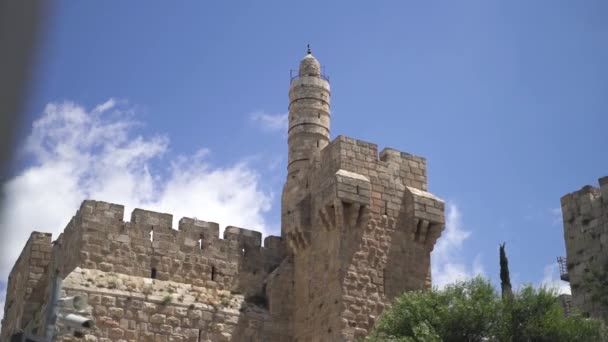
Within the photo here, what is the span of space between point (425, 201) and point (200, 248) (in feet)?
17.2

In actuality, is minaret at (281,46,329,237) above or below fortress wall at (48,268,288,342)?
above

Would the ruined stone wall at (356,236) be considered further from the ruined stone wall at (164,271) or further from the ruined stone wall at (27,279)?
the ruined stone wall at (27,279)

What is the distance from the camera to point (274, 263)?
20.0 meters

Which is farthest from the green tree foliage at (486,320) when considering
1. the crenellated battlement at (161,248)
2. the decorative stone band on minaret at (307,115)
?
the decorative stone band on minaret at (307,115)

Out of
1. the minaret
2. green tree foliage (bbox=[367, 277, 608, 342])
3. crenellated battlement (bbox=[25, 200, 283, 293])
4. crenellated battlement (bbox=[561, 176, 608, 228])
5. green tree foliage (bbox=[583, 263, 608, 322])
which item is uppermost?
the minaret

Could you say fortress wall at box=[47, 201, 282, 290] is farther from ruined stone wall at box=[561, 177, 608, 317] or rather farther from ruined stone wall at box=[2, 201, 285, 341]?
ruined stone wall at box=[561, 177, 608, 317]

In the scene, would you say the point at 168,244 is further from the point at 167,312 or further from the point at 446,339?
the point at 446,339

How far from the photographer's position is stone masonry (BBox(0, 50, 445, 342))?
17.4 metres

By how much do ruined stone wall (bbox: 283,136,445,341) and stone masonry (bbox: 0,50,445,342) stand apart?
0.03 metres

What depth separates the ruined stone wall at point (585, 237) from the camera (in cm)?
1758

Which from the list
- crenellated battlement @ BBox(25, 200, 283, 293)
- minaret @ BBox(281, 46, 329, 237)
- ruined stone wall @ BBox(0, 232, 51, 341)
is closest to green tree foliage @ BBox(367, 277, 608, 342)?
crenellated battlement @ BBox(25, 200, 283, 293)

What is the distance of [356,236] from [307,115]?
7238 millimetres

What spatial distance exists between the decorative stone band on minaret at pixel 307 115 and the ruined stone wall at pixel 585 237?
7.51 meters

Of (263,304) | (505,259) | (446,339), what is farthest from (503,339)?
(263,304)
